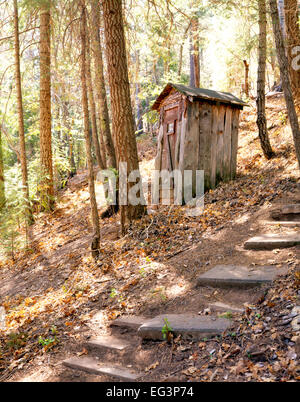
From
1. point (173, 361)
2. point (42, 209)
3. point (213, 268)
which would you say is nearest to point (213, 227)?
point (213, 268)

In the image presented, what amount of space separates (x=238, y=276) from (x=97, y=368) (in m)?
2.13

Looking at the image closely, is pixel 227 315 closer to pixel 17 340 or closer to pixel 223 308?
pixel 223 308

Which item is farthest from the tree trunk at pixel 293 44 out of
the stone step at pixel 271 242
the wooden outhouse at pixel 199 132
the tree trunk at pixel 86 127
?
the tree trunk at pixel 86 127

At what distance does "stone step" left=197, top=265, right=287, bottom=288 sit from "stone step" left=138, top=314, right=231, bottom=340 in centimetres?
73

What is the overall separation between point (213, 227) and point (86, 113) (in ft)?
11.5

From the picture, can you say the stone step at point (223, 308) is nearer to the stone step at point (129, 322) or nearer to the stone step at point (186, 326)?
the stone step at point (186, 326)

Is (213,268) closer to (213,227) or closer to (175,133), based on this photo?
(213,227)

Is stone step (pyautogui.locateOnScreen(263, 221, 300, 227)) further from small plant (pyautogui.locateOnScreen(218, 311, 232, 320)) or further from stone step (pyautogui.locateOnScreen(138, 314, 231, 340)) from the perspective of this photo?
stone step (pyautogui.locateOnScreen(138, 314, 231, 340))

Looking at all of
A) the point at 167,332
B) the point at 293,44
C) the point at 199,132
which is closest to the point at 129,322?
the point at 167,332

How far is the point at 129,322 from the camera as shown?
4.60 meters

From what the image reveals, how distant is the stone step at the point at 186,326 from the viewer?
3746 mm

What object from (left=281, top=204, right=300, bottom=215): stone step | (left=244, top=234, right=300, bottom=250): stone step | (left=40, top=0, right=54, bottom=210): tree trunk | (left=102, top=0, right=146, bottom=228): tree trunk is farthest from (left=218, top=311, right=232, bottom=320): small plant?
(left=40, top=0, right=54, bottom=210): tree trunk
